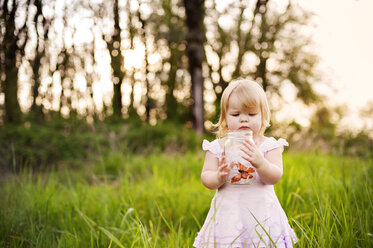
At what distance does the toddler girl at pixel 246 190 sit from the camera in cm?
165

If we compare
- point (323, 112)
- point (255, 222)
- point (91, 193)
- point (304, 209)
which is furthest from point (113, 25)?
point (323, 112)

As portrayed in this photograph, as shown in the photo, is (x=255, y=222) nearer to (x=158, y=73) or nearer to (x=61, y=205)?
(x=61, y=205)

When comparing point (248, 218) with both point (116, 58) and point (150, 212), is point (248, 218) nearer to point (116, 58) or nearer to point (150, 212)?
point (150, 212)

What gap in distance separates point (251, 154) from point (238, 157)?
84 millimetres

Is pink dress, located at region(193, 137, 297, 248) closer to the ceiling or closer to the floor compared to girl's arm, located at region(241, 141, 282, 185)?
closer to the floor

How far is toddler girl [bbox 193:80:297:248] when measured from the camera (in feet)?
5.41

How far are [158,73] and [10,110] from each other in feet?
27.1

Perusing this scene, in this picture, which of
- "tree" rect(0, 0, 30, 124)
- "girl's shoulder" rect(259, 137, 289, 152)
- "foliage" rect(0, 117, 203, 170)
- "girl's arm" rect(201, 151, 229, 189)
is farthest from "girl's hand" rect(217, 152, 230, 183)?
"foliage" rect(0, 117, 203, 170)

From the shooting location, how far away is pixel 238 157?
1.63 m

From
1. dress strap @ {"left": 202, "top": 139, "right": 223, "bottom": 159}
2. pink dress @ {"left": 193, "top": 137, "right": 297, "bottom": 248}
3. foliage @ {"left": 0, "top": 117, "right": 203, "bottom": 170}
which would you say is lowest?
foliage @ {"left": 0, "top": 117, "right": 203, "bottom": 170}

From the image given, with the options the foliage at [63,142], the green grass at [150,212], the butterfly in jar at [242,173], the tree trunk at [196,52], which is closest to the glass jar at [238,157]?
the butterfly in jar at [242,173]

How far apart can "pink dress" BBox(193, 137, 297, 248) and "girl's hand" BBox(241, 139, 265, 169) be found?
3.7 inches

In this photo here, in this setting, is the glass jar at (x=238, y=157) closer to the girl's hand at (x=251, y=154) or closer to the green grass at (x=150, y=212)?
the girl's hand at (x=251, y=154)

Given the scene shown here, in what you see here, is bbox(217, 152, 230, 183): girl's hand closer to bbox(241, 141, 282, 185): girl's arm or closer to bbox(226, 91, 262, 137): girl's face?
bbox(241, 141, 282, 185): girl's arm
